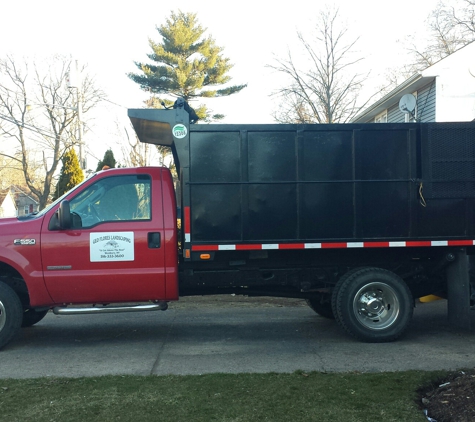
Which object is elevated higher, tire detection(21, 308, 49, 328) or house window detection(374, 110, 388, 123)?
house window detection(374, 110, 388, 123)

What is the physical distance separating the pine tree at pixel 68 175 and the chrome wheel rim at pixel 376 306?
1507 cm

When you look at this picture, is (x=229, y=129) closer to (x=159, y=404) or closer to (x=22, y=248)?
(x=22, y=248)

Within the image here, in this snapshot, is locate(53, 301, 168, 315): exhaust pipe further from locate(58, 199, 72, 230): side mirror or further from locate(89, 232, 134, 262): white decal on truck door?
locate(58, 199, 72, 230): side mirror

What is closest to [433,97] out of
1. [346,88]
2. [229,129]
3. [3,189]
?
[346,88]

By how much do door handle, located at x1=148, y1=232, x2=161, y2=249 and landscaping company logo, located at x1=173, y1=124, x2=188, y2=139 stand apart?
3.98ft

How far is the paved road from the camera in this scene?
633cm

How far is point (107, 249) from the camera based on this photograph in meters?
7.13

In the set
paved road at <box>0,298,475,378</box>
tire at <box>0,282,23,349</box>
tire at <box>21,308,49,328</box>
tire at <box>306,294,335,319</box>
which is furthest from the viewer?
tire at <box>306,294,335,319</box>

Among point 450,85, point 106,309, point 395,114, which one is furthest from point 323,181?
point 395,114

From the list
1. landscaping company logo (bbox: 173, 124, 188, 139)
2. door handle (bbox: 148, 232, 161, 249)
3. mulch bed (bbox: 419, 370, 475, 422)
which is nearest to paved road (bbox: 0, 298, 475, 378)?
mulch bed (bbox: 419, 370, 475, 422)

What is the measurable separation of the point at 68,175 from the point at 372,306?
15.7 m

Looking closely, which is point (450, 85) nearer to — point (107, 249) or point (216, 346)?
point (216, 346)

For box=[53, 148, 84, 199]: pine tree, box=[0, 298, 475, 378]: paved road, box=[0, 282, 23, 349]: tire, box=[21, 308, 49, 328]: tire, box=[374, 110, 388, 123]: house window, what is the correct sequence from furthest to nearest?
box=[374, 110, 388, 123]: house window < box=[53, 148, 84, 199]: pine tree < box=[21, 308, 49, 328]: tire < box=[0, 282, 23, 349]: tire < box=[0, 298, 475, 378]: paved road

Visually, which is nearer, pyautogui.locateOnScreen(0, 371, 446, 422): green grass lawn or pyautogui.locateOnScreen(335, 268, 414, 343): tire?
pyautogui.locateOnScreen(0, 371, 446, 422): green grass lawn
